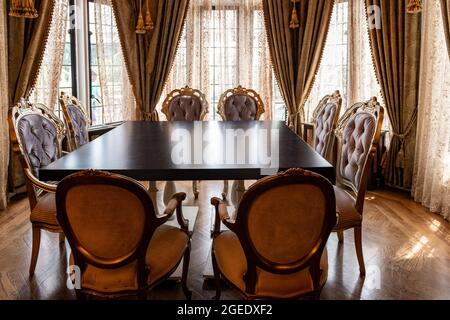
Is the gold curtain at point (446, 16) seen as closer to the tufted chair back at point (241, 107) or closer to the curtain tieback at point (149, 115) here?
the tufted chair back at point (241, 107)

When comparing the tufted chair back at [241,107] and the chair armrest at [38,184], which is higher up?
the tufted chair back at [241,107]

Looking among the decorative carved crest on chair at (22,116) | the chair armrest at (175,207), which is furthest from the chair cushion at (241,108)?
the chair armrest at (175,207)

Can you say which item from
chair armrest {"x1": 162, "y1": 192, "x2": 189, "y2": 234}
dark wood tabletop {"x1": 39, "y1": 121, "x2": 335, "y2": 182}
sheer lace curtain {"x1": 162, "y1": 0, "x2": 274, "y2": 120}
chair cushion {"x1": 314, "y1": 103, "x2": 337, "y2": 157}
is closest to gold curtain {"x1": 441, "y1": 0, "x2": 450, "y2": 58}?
chair cushion {"x1": 314, "y1": 103, "x2": 337, "y2": 157}

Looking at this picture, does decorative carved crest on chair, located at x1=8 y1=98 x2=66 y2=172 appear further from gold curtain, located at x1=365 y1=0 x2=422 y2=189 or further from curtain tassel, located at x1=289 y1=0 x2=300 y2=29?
gold curtain, located at x1=365 y1=0 x2=422 y2=189

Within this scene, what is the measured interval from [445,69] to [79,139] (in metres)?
3.12

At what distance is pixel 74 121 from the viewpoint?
367cm

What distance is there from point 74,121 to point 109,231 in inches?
82.8

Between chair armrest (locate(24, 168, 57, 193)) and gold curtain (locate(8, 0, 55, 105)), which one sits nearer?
chair armrest (locate(24, 168, 57, 193))

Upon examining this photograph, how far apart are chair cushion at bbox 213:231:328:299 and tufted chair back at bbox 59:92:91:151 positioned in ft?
6.54

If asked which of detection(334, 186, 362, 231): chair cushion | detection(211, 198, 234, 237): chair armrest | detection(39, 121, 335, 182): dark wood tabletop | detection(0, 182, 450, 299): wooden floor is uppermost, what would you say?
detection(39, 121, 335, 182): dark wood tabletop

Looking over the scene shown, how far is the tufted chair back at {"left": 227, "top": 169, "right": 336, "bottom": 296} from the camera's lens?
167 centimetres

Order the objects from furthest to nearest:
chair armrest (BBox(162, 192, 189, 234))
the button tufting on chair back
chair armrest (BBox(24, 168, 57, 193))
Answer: the button tufting on chair back → chair armrest (BBox(24, 168, 57, 193)) → chair armrest (BBox(162, 192, 189, 234))

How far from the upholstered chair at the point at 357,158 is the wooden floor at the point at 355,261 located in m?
0.21

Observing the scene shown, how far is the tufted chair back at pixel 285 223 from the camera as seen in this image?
65.9 inches
